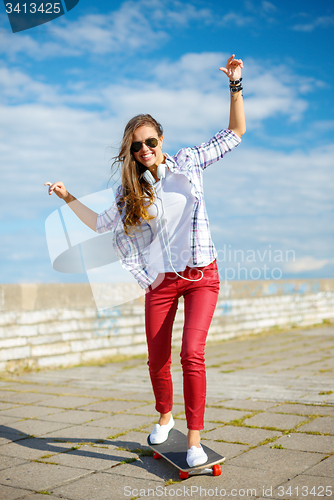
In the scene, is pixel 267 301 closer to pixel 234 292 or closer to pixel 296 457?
pixel 234 292

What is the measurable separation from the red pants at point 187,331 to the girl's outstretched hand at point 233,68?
1130mm

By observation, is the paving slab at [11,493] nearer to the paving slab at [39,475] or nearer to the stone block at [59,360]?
the paving slab at [39,475]

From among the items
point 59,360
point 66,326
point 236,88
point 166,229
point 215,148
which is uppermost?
point 236,88

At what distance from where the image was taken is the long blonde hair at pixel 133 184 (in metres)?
2.70

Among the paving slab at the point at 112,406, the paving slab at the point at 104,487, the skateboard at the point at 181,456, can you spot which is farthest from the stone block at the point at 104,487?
the paving slab at the point at 112,406

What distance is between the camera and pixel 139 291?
810cm

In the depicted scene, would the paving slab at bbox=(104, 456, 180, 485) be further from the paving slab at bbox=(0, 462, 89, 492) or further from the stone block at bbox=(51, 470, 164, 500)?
the paving slab at bbox=(0, 462, 89, 492)

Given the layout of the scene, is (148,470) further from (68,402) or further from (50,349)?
(50,349)

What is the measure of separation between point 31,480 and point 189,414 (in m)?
0.95

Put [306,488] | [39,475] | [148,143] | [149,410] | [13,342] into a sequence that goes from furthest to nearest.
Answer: [13,342] → [149,410] → [148,143] → [39,475] → [306,488]

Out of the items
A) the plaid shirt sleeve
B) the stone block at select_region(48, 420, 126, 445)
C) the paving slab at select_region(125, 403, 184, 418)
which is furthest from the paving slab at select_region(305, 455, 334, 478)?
the plaid shirt sleeve

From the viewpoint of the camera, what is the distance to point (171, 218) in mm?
2725

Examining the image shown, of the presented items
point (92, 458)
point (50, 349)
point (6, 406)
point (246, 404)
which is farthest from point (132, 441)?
point (50, 349)

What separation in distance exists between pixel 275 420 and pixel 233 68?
2625 mm
